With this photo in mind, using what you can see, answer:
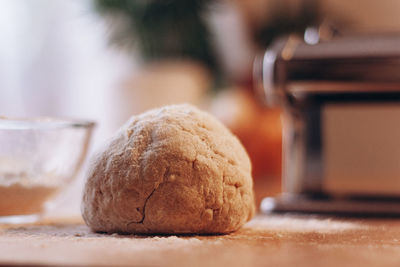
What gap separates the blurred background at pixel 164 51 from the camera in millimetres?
3260

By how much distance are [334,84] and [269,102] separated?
0.16 metres

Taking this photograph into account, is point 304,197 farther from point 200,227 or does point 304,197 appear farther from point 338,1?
point 338,1

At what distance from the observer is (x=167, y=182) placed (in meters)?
0.78

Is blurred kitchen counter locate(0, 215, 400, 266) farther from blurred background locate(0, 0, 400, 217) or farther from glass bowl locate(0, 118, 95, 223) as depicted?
blurred background locate(0, 0, 400, 217)

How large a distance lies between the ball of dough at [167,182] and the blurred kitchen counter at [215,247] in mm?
27

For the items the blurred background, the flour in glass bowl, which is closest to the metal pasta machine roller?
the flour in glass bowl

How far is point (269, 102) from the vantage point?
1.29 m

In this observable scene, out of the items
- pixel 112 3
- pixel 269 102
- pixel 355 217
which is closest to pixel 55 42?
pixel 112 3

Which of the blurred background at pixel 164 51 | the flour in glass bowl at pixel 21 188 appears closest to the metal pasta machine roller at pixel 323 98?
the flour in glass bowl at pixel 21 188

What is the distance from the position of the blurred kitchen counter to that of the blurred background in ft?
7.23

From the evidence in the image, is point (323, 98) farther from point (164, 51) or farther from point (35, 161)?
point (164, 51)

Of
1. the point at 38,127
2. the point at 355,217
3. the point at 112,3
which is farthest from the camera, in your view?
the point at 112,3

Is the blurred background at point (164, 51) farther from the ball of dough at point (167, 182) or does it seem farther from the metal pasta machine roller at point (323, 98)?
the ball of dough at point (167, 182)

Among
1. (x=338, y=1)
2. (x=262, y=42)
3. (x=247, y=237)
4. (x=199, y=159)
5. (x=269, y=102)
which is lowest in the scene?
(x=247, y=237)
